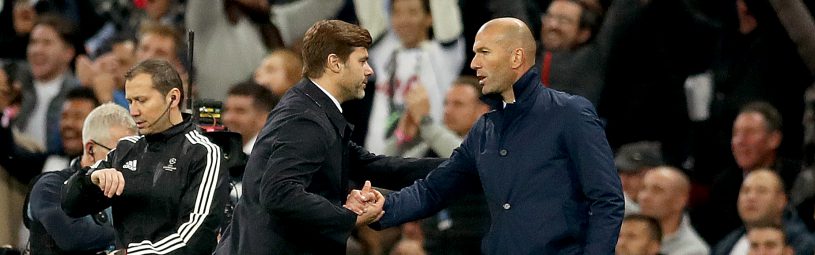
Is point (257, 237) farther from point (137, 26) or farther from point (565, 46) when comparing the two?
point (137, 26)

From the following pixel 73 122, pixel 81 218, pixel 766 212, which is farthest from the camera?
pixel 73 122

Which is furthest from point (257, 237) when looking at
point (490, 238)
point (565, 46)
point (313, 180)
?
point (565, 46)

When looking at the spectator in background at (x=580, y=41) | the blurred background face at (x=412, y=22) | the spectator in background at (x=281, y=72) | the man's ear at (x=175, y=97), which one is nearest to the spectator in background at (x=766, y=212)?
the spectator in background at (x=580, y=41)

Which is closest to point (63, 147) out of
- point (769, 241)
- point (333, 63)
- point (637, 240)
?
point (637, 240)

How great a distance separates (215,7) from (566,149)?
187 inches

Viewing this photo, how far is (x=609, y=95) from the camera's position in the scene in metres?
9.83

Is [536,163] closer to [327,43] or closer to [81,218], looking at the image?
[327,43]

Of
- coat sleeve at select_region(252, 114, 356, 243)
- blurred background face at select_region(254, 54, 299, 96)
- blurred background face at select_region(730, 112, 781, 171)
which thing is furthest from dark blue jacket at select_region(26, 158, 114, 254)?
blurred background face at select_region(730, 112, 781, 171)

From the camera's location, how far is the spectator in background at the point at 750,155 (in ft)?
30.5

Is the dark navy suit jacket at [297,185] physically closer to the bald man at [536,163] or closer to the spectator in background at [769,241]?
the bald man at [536,163]

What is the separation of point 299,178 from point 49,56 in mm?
5730

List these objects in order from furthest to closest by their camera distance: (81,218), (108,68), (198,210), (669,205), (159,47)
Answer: (108,68) < (159,47) < (669,205) < (81,218) < (198,210)

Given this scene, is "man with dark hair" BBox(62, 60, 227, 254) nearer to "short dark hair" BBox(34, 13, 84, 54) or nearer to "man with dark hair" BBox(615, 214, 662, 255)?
"man with dark hair" BBox(615, 214, 662, 255)

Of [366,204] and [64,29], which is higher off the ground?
[366,204]
